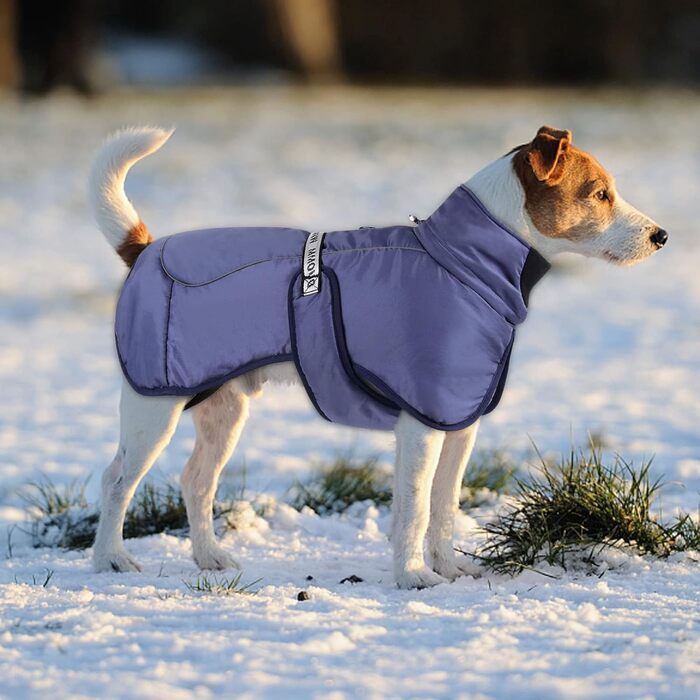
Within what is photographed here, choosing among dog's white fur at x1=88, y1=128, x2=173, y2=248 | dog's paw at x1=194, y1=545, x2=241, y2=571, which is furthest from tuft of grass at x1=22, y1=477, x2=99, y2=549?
dog's white fur at x1=88, y1=128, x2=173, y2=248

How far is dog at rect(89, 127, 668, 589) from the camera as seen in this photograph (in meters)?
4.46

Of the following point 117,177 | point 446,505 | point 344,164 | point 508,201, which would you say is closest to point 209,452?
point 446,505

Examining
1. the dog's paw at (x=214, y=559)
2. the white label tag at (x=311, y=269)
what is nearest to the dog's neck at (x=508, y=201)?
the white label tag at (x=311, y=269)

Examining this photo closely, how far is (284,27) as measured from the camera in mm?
24422

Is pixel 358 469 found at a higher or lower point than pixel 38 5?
lower

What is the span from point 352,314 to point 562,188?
2.92ft

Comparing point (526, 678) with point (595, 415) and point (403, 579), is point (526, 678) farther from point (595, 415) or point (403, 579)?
point (595, 415)

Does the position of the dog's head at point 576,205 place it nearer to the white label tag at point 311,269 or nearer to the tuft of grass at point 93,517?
the white label tag at point 311,269

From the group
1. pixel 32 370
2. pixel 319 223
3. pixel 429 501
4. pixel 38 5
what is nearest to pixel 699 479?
pixel 429 501

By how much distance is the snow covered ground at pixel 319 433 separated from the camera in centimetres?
344

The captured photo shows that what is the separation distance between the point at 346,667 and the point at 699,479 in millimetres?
3089

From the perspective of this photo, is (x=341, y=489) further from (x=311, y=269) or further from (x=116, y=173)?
(x=116, y=173)

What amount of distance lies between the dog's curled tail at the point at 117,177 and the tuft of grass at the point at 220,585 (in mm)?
1268

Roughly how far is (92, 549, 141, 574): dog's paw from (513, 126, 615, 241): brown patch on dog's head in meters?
1.96
